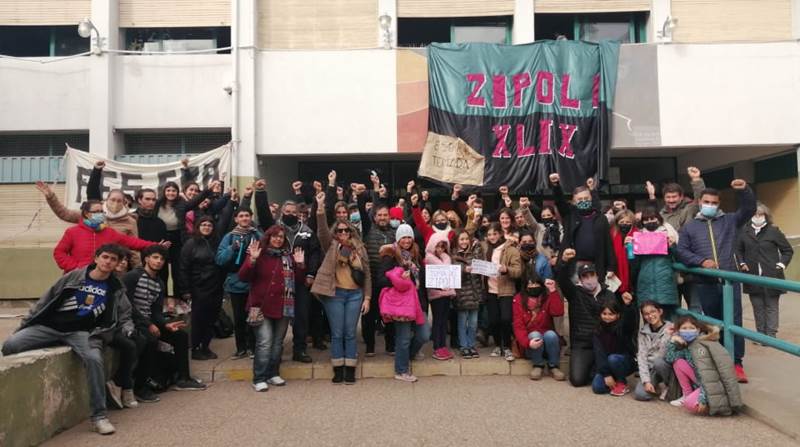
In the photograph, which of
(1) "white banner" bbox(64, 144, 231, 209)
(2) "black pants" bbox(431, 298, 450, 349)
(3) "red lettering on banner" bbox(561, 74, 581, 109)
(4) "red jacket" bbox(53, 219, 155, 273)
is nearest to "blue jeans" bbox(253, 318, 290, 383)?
(4) "red jacket" bbox(53, 219, 155, 273)

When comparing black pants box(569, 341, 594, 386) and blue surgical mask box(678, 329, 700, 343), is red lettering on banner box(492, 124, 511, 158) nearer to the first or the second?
black pants box(569, 341, 594, 386)

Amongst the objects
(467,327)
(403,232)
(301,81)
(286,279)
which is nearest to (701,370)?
(467,327)

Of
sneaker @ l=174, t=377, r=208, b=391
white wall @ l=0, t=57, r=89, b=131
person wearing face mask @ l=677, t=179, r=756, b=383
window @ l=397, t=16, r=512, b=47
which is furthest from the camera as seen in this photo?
window @ l=397, t=16, r=512, b=47

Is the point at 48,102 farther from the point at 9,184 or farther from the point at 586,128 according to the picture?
the point at 586,128

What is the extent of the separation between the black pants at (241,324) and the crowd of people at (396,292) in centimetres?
2

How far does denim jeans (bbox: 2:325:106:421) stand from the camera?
430 centimetres

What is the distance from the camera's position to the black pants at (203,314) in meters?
6.05

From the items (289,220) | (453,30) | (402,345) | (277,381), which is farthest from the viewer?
(453,30)

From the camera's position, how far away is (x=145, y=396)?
5109 millimetres

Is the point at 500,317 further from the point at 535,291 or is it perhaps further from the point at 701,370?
the point at 701,370

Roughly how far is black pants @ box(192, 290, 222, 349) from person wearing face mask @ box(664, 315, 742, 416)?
188 inches

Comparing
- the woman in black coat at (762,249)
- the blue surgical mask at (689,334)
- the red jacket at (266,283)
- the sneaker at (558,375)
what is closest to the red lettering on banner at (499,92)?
the woman in black coat at (762,249)

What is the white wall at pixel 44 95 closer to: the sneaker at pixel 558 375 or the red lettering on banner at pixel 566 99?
→ the red lettering on banner at pixel 566 99

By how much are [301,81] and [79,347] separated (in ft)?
25.2
